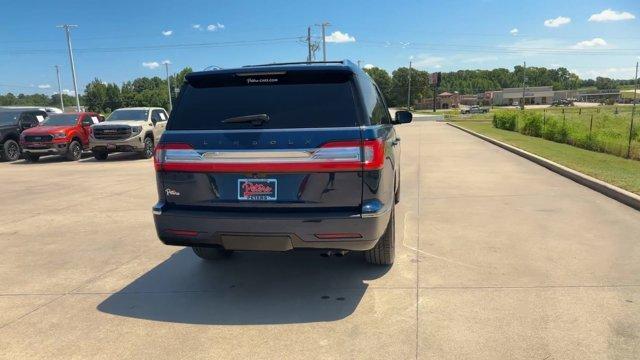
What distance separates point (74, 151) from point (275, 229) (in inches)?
623

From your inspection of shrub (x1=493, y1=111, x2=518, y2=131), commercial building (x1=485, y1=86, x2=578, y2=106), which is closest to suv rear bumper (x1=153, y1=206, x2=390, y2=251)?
shrub (x1=493, y1=111, x2=518, y2=131)

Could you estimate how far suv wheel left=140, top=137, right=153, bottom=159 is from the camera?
16609 millimetres

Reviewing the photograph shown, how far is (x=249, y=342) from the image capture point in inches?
134

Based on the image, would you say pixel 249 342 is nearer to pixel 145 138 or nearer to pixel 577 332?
pixel 577 332

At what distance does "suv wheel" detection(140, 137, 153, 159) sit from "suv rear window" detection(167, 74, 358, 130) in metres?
13.5

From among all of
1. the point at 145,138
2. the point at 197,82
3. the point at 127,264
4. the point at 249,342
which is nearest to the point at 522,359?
the point at 249,342

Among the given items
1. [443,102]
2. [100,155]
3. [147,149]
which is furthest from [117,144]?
[443,102]

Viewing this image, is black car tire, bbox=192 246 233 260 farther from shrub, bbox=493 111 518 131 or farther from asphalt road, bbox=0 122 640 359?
shrub, bbox=493 111 518 131

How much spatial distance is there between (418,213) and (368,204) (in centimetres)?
371

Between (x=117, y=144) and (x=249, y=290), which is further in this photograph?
(x=117, y=144)

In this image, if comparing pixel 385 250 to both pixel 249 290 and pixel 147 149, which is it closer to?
pixel 249 290

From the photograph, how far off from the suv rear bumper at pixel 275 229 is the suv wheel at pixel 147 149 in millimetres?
13782

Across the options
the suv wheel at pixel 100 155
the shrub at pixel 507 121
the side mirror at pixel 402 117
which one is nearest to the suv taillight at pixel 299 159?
the side mirror at pixel 402 117

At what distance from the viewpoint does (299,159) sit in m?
3.55
